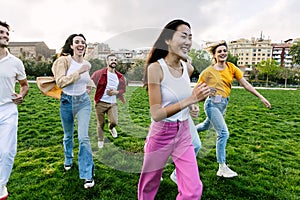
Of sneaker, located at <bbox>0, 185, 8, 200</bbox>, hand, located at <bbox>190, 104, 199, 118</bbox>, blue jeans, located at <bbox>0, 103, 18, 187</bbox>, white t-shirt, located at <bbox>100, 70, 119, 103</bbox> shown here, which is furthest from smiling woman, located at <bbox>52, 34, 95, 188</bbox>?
hand, located at <bbox>190, 104, 199, 118</bbox>

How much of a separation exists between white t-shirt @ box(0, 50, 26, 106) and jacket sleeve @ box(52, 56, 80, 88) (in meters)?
0.43

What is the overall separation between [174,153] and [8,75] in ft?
6.99

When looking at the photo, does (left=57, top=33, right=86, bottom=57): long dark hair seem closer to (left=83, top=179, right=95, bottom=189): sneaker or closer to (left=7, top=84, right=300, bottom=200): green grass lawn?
(left=7, top=84, right=300, bottom=200): green grass lawn

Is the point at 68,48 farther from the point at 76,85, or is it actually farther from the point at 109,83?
the point at 109,83

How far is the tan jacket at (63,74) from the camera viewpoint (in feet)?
10.4

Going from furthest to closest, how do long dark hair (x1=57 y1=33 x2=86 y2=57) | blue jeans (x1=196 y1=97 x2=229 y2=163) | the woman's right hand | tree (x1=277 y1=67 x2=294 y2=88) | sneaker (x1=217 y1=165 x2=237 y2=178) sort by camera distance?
tree (x1=277 y1=67 x2=294 y2=88) < sneaker (x1=217 y1=165 x2=237 y2=178) < blue jeans (x1=196 y1=97 x2=229 y2=163) < long dark hair (x1=57 y1=33 x2=86 y2=57) < the woman's right hand

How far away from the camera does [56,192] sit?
340cm

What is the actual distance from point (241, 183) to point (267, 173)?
723 millimetres

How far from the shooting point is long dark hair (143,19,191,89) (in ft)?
6.95

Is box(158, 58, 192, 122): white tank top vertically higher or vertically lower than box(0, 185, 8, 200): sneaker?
higher

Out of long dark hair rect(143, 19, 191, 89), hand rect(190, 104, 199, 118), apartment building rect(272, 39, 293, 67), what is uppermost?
apartment building rect(272, 39, 293, 67)

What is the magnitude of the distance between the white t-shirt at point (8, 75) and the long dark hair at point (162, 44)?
1.81 metres

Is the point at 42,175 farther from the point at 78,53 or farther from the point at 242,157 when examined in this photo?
the point at 242,157

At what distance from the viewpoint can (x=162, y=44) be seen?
2.18m
